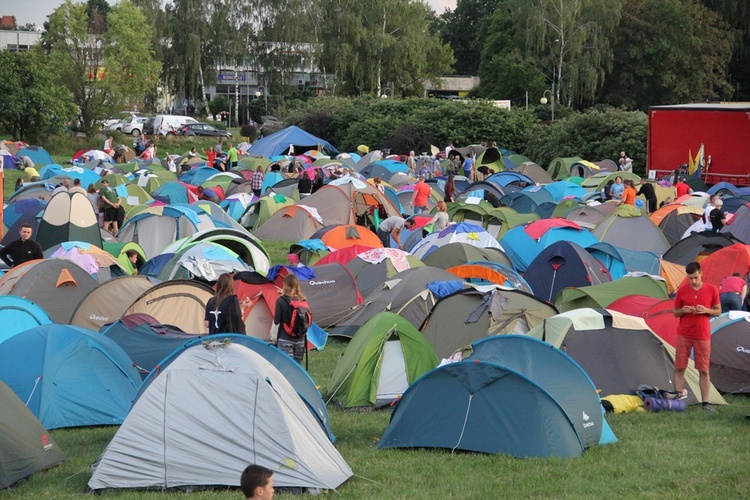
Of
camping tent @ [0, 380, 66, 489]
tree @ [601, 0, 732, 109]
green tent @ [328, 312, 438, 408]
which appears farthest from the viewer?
tree @ [601, 0, 732, 109]

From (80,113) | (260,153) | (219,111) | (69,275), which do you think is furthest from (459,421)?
(219,111)

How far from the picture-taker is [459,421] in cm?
845

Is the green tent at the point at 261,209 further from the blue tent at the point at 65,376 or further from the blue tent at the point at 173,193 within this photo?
the blue tent at the point at 65,376

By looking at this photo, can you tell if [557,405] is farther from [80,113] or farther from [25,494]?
[80,113]

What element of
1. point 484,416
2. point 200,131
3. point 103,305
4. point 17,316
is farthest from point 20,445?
point 200,131

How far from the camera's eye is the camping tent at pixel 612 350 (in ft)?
33.3

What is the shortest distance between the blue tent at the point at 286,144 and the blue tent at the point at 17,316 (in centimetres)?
2881

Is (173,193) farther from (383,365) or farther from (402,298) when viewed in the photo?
(383,365)

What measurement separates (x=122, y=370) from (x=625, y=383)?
5023 millimetres

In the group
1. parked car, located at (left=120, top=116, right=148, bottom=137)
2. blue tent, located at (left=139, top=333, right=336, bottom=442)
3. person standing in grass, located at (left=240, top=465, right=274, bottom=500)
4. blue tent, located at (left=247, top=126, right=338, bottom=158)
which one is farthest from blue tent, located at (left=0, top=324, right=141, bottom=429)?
parked car, located at (left=120, top=116, right=148, bottom=137)

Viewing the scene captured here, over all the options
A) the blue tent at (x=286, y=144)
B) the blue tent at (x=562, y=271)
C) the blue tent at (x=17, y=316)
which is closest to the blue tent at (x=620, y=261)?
the blue tent at (x=562, y=271)

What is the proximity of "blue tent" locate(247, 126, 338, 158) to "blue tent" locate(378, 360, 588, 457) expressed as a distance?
32.0 metres

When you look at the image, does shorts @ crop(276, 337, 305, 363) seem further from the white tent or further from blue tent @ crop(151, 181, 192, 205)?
blue tent @ crop(151, 181, 192, 205)

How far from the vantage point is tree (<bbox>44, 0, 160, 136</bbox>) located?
46656 mm
